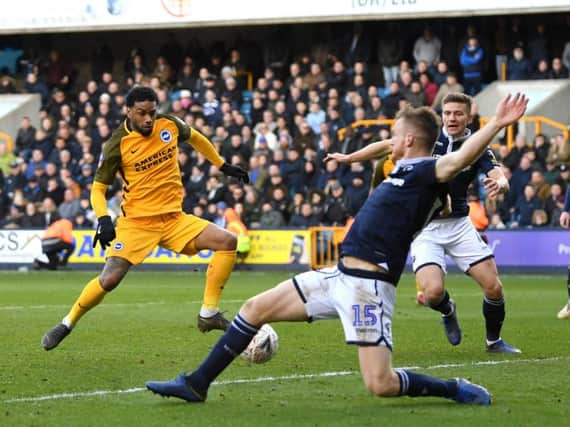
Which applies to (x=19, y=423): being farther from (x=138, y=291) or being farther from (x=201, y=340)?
(x=138, y=291)

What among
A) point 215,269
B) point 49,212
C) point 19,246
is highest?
point 215,269

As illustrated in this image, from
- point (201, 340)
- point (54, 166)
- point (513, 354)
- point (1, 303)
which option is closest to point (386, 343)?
point (513, 354)

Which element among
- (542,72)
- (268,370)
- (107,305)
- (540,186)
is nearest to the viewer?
(268,370)

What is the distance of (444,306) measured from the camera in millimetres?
11062

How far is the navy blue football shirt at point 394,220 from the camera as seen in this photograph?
298 inches

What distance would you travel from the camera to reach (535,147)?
25.3 metres

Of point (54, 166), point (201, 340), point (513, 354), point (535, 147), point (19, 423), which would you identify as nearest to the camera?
point (19, 423)

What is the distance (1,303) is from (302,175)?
1094 cm

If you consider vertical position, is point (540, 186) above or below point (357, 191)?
above

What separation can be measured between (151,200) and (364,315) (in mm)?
4290

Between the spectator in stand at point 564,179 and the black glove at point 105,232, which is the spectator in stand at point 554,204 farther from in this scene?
the black glove at point 105,232

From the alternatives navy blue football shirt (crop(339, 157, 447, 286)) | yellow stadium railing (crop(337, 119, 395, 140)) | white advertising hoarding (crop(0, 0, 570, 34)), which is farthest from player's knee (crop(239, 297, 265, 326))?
white advertising hoarding (crop(0, 0, 570, 34))

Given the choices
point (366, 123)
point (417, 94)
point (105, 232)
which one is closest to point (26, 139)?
point (366, 123)

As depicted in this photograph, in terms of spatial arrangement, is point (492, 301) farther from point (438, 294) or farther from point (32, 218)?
point (32, 218)
